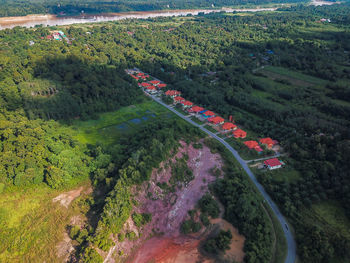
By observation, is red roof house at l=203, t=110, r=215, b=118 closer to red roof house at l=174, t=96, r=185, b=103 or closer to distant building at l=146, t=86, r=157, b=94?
red roof house at l=174, t=96, r=185, b=103

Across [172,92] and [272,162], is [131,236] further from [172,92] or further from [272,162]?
[172,92]

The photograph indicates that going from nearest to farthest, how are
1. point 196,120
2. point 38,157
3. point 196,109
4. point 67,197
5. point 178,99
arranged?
1. point 67,197
2. point 38,157
3. point 196,120
4. point 196,109
5. point 178,99

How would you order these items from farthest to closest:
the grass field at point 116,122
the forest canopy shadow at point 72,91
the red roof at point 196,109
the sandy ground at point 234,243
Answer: the red roof at point 196,109 < the forest canopy shadow at point 72,91 < the grass field at point 116,122 < the sandy ground at point 234,243

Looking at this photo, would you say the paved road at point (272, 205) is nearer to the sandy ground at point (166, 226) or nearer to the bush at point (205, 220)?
the sandy ground at point (166, 226)

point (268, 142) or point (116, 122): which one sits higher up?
point (268, 142)

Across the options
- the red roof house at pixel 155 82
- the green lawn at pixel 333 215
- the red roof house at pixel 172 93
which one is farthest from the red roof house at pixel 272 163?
the red roof house at pixel 155 82

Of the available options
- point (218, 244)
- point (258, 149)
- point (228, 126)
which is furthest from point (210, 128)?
point (218, 244)

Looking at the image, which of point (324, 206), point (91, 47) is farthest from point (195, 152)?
point (91, 47)
